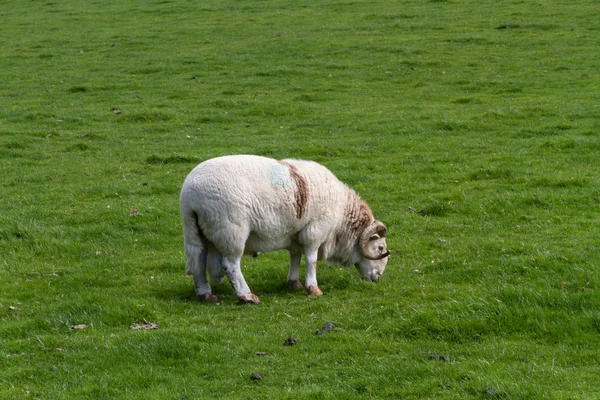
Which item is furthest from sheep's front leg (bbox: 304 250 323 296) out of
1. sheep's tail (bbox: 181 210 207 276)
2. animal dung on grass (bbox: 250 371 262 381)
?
animal dung on grass (bbox: 250 371 262 381)

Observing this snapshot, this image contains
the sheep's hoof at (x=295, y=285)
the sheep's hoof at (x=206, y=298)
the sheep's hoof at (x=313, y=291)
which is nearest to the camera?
the sheep's hoof at (x=206, y=298)

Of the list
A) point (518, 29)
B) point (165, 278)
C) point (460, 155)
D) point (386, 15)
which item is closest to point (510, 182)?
point (460, 155)

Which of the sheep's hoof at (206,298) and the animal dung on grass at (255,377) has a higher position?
the animal dung on grass at (255,377)

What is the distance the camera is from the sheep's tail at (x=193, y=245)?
11.9 metres

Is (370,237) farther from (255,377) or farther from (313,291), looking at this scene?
(255,377)

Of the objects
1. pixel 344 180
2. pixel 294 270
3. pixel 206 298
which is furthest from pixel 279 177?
pixel 344 180

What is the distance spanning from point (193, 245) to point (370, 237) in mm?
2852

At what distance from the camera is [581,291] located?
11.0m

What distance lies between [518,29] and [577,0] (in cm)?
815

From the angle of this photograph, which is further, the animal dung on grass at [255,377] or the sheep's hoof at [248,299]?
the sheep's hoof at [248,299]

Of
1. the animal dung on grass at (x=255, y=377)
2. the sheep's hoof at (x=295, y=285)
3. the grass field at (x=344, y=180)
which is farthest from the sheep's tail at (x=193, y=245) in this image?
the animal dung on grass at (x=255, y=377)

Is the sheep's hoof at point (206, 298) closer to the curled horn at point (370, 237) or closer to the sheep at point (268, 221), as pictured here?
the sheep at point (268, 221)

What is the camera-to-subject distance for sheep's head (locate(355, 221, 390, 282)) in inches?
523

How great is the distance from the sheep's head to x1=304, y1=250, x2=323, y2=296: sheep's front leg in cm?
79
